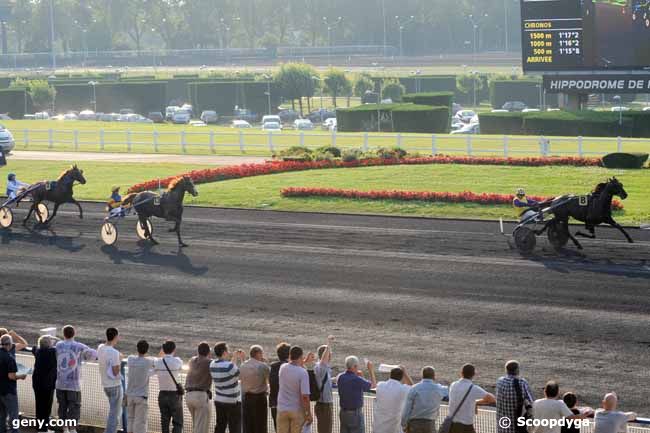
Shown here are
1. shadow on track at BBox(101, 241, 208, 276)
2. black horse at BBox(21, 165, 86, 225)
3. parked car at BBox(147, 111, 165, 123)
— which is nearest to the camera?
shadow on track at BBox(101, 241, 208, 276)

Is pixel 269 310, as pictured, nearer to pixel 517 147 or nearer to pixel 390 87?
pixel 517 147

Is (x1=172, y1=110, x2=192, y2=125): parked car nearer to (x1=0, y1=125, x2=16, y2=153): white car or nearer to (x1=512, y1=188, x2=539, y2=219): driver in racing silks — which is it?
(x1=0, y1=125, x2=16, y2=153): white car

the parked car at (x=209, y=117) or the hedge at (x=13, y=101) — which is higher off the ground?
the hedge at (x=13, y=101)

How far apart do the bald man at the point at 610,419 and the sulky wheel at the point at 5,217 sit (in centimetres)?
2059

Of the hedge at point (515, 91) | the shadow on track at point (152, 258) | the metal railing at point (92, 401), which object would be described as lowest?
the metal railing at point (92, 401)

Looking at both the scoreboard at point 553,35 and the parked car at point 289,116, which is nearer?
the scoreboard at point 553,35

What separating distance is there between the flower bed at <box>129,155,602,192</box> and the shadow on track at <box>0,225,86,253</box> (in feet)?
20.1


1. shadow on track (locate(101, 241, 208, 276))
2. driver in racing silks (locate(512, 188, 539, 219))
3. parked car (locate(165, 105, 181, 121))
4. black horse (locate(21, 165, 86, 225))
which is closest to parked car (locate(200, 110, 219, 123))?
parked car (locate(165, 105, 181, 121))

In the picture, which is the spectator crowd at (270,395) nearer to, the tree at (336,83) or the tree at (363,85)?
the tree at (336,83)

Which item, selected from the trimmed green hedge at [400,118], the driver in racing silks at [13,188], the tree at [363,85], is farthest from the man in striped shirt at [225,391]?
the tree at [363,85]

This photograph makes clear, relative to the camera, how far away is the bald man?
9867mm

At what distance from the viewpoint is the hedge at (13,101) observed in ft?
243

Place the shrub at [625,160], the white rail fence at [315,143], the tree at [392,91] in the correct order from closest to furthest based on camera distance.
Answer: the shrub at [625,160] → the white rail fence at [315,143] → the tree at [392,91]

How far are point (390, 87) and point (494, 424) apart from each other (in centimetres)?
7784
